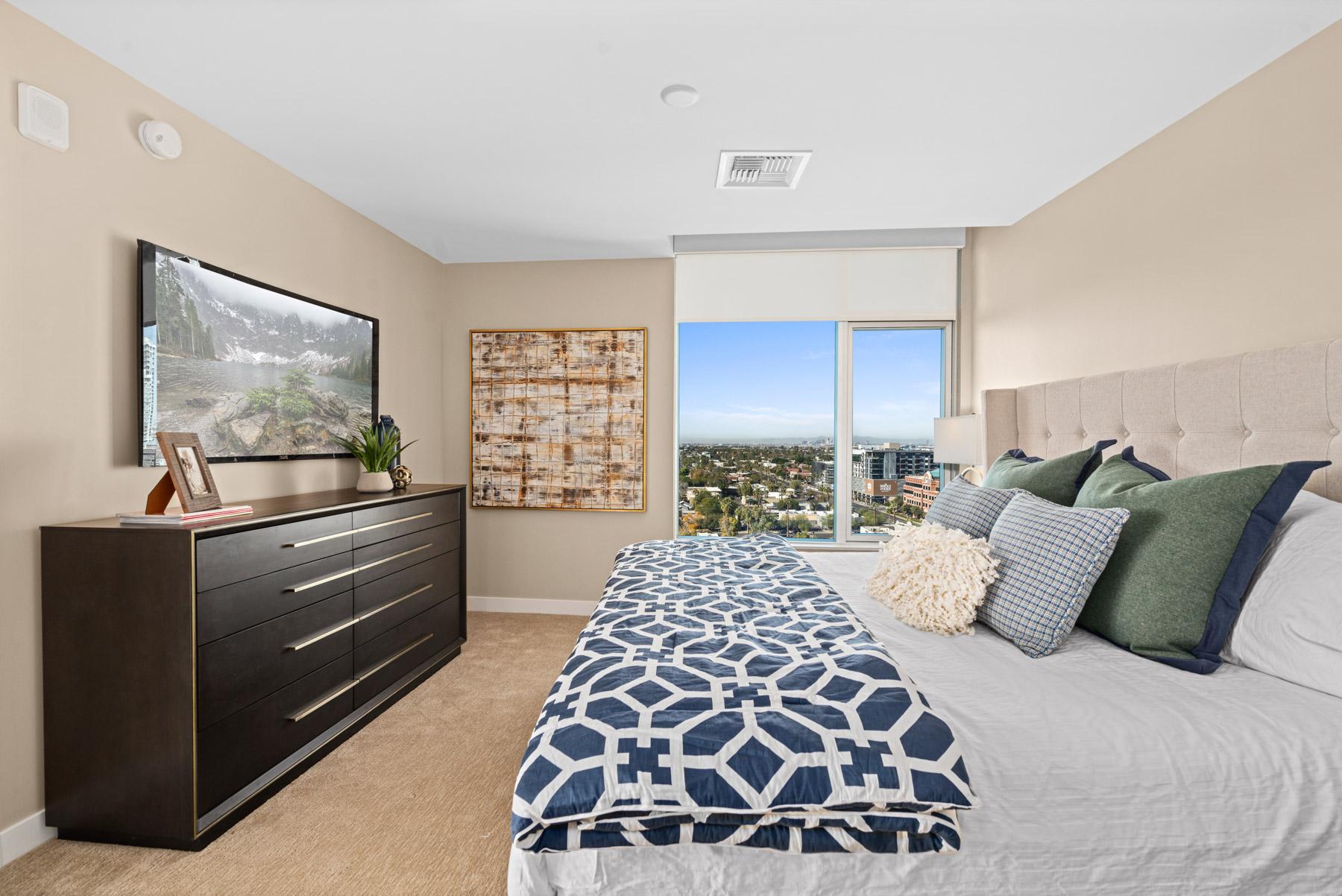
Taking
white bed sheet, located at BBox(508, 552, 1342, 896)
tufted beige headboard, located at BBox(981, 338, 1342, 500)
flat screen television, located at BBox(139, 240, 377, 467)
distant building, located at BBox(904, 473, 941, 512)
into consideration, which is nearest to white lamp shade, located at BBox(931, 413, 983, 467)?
tufted beige headboard, located at BBox(981, 338, 1342, 500)

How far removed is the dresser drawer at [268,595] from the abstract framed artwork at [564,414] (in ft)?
5.99

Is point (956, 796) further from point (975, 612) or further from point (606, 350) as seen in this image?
point (606, 350)

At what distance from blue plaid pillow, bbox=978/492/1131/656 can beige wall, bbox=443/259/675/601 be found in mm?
2697

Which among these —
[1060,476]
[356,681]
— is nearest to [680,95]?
[1060,476]

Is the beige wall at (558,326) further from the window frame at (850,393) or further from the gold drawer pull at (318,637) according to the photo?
the gold drawer pull at (318,637)

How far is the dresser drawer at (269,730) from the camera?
189 cm

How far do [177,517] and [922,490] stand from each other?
3.83 metres

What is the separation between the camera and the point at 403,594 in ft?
9.59

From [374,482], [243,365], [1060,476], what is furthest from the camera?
[374,482]

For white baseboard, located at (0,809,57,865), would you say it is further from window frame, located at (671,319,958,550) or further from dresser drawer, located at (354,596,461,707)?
window frame, located at (671,319,958,550)

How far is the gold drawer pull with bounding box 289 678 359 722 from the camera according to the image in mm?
2250

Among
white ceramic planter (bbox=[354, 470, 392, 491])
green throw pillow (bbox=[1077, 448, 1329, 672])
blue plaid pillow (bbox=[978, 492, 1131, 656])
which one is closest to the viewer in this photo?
green throw pillow (bbox=[1077, 448, 1329, 672])

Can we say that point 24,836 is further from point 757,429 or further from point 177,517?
point 757,429

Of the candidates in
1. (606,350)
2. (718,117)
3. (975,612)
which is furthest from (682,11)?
(606,350)
